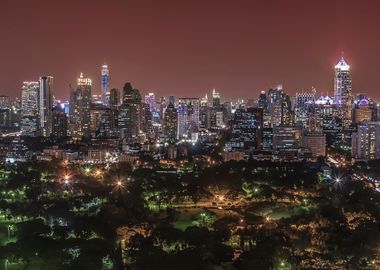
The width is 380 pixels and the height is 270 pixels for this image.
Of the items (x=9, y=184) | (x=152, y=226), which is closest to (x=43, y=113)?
(x=9, y=184)

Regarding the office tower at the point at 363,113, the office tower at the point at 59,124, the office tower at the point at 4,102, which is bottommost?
the office tower at the point at 59,124

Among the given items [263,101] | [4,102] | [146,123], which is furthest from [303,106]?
[4,102]

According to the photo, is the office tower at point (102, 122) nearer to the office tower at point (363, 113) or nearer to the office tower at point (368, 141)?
the office tower at point (368, 141)

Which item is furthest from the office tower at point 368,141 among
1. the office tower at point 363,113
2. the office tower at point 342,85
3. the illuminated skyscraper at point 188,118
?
the office tower at point 342,85

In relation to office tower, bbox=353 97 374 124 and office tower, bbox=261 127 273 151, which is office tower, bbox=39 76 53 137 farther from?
office tower, bbox=353 97 374 124

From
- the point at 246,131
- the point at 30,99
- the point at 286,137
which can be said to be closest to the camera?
the point at 286,137

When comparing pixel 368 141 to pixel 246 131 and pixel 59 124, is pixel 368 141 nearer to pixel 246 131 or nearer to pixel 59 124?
pixel 246 131

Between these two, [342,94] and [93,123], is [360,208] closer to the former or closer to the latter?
[93,123]

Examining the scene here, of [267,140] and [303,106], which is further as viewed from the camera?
[303,106]
